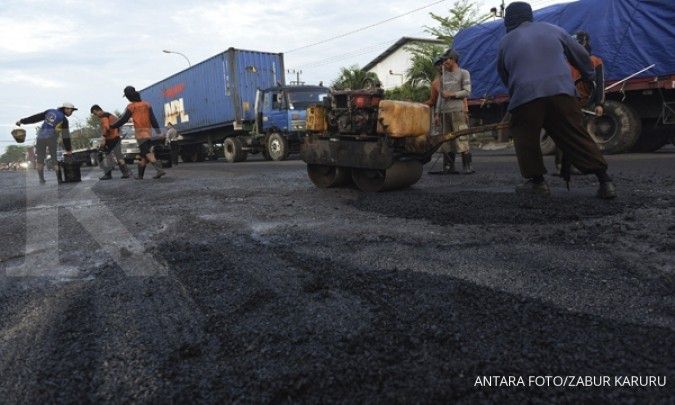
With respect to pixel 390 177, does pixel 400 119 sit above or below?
above

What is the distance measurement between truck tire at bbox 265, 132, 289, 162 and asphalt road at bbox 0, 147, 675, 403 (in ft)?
37.1

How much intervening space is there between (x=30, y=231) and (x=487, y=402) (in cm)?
428

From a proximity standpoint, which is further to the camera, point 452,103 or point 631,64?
point 631,64

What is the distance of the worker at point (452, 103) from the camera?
6949 mm

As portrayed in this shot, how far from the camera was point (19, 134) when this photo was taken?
9.62 meters

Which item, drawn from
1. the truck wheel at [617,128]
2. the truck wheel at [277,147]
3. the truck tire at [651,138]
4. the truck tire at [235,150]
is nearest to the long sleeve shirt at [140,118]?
the truck wheel at [277,147]

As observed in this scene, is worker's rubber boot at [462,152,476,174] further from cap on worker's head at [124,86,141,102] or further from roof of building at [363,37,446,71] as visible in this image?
roof of building at [363,37,446,71]

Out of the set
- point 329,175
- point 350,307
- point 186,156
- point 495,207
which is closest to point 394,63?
point 186,156

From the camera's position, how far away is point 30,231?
14.0 feet

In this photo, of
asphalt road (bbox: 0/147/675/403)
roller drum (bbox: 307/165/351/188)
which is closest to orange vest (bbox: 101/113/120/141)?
roller drum (bbox: 307/165/351/188)

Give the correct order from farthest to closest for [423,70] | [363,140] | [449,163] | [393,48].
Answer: [393,48], [423,70], [449,163], [363,140]

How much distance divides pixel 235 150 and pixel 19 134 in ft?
27.2

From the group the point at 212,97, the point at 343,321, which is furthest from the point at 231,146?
the point at 343,321

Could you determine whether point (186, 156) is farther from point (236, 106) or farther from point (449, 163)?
point (449, 163)
